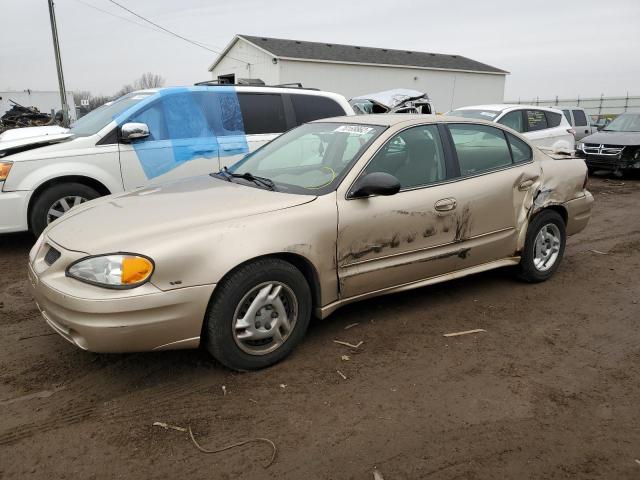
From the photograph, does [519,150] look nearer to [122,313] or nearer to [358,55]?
[122,313]

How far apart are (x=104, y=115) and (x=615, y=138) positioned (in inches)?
453

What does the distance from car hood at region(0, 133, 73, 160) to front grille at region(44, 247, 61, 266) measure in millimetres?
3057

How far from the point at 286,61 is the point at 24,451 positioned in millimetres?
26447

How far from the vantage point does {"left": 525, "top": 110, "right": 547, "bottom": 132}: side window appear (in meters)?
10.6

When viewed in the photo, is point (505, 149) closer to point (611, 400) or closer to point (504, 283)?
point (504, 283)

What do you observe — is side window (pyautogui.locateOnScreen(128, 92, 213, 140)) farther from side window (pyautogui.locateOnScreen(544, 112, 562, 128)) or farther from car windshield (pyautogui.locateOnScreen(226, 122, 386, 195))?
side window (pyautogui.locateOnScreen(544, 112, 562, 128))

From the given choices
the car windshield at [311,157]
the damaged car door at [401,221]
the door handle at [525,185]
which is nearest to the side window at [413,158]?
the damaged car door at [401,221]

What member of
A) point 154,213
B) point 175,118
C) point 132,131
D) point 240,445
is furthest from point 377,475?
point 175,118

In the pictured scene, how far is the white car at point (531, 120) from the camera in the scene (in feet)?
33.4

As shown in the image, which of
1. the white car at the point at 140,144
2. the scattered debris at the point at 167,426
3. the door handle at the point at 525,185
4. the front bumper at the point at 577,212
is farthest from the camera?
the white car at the point at 140,144

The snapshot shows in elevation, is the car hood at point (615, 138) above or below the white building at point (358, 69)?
below

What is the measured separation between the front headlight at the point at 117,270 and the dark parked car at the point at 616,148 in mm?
12408

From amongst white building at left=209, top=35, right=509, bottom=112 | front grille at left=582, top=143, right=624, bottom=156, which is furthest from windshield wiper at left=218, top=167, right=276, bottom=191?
white building at left=209, top=35, right=509, bottom=112

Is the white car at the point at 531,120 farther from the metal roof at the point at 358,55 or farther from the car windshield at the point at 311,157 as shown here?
the metal roof at the point at 358,55
